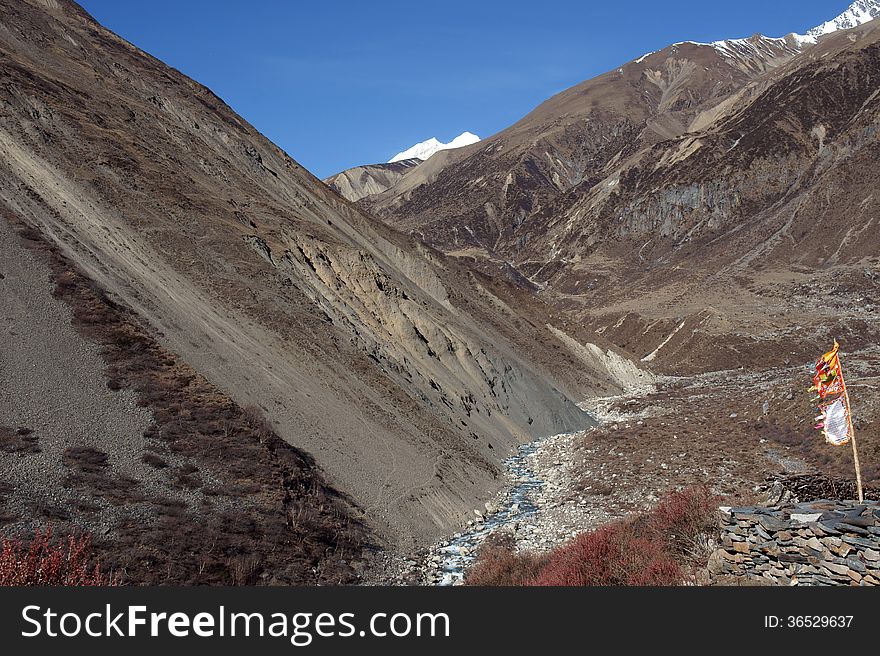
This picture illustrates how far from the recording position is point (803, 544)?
28.6ft

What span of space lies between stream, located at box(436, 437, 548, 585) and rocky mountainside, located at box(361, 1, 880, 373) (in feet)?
118

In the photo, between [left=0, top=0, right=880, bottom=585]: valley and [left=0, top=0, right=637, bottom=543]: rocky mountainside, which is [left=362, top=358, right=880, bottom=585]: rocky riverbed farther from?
[left=0, top=0, right=637, bottom=543]: rocky mountainside

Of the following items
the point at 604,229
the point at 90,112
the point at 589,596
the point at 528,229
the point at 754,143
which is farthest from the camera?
the point at 528,229

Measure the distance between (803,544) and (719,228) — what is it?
4911 inches

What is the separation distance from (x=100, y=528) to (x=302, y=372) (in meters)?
11.7

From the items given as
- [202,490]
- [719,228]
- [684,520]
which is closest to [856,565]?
[684,520]

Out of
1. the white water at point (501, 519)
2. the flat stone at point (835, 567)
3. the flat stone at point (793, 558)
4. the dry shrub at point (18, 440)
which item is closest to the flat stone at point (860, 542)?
the flat stone at point (835, 567)

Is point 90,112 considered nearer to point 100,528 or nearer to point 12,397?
point 12,397

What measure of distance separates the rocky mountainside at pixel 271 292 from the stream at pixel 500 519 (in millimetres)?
773

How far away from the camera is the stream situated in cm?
1620

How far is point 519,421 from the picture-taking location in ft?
109

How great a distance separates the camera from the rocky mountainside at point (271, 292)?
21453 millimetres

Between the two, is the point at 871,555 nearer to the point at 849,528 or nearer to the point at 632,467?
the point at 849,528

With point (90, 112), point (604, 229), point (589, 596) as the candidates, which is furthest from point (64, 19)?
point (604, 229)
